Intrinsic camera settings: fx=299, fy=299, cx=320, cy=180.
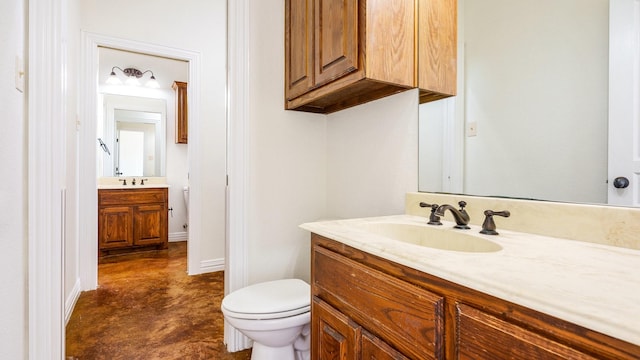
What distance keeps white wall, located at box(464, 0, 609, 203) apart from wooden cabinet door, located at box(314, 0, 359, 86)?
473 mm

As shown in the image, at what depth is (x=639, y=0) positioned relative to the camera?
2.60 feet

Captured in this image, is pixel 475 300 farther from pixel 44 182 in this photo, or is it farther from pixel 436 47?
pixel 44 182

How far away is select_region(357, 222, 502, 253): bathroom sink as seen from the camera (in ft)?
3.03

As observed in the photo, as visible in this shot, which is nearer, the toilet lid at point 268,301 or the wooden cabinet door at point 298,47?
the toilet lid at point 268,301

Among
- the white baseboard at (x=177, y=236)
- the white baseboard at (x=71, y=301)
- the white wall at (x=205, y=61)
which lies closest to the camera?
the white baseboard at (x=71, y=301)

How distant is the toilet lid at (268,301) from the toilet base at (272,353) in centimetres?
21

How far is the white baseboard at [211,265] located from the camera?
2.98 meters

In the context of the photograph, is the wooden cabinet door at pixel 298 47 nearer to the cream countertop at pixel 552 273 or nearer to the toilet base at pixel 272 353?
the cream countertop at pixel 552 273

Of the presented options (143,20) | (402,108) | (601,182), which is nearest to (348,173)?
(402,108)

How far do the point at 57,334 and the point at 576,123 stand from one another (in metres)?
2.13

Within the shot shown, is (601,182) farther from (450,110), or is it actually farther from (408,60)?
(408,60)

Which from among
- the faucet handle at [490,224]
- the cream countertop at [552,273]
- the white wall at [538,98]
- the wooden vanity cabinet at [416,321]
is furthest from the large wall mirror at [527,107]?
the wooden vanity cabinet at [416,321]

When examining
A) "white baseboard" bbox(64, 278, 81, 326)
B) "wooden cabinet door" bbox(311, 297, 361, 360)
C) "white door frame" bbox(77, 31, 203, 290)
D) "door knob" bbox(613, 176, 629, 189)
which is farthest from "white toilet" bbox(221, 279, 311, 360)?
"white door frame" bbox(77, 31, 203, 290)

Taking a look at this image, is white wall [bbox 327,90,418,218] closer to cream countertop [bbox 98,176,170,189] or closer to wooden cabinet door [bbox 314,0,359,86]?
wooden cabinet door [bbox 314,0,359,86]
